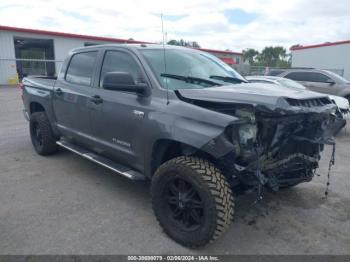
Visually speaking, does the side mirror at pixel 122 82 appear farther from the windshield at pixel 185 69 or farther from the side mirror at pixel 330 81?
the side mirror at pixel 330 81

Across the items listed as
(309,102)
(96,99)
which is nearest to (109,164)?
(96,99)

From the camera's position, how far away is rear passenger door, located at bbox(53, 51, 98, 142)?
455 centimetres

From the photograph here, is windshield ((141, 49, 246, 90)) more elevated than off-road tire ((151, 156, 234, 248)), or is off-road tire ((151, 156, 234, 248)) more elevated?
windshield ((141, 49, 246, 90))

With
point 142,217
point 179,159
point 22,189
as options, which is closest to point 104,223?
point 142,217

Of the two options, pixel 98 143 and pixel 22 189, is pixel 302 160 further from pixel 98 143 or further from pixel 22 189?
pixel 22 189

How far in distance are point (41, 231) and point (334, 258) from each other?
9.36 ft

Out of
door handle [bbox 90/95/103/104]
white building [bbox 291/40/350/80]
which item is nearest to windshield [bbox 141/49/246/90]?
door handle [bbox 90/95/103/104]

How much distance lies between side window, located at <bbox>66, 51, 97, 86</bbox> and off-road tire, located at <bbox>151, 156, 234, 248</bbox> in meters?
2.08

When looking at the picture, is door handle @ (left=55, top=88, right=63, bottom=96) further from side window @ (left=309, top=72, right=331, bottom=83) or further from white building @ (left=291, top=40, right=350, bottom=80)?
white building @ (left=291, top=40, right=350, bottom=80)

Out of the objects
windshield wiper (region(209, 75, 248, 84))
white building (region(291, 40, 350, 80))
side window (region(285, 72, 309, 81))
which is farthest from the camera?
white building (region(291, 40, 350, 80))

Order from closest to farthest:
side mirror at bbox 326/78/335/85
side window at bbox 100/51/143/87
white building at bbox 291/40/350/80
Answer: side window at bbox 100/51/143/87 < side mirror at bbox 326/78/335/85 < white building at bbox 291/40/350/80

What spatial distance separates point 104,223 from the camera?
11.8ft

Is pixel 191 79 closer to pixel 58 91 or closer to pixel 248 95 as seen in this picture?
pixel 248 95

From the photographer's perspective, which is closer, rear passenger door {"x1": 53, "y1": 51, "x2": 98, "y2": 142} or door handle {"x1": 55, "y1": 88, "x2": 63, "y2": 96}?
rear passenger door {"x1": 53, "y1": 51, "x2": 98, "y2": 142}
